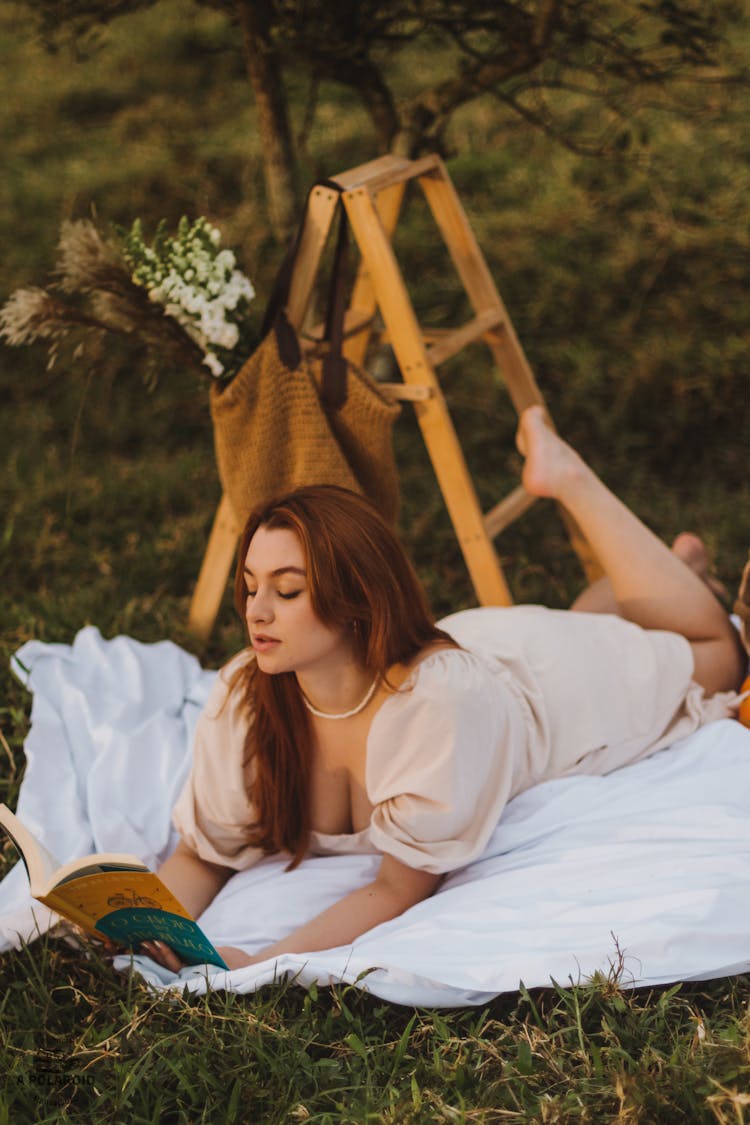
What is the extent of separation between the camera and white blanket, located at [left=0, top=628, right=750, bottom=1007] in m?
2.16

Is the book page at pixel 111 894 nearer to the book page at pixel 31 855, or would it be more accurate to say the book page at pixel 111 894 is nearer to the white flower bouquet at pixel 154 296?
the book page at pixel 31 855

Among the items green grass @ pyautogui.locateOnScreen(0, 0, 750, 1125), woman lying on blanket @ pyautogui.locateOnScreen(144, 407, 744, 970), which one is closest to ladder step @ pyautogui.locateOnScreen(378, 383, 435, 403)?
woman lying on blanket @ pyautogui.locateOnScreen(144, 407, 744, 970)

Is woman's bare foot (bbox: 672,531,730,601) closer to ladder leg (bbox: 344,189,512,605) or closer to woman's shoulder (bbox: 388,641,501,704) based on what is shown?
ladder leg (bbox: 344,189,512,605)

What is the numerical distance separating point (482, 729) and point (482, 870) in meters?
0.34

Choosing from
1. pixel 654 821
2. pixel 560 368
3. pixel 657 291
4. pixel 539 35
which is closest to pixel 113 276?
pixel 539 35

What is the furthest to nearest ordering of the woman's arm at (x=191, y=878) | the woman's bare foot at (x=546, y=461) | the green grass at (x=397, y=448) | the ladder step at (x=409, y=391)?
the woman's bare foot at (x=546, y=461) < the ladder step at (x=409, y=391) < the woman's arm at (x=191, y=878) < the green grass at (x=397, y=448)

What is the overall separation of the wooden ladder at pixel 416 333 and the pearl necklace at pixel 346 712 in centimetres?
89

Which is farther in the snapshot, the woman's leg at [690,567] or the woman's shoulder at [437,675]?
the woman's leg at [690,567]

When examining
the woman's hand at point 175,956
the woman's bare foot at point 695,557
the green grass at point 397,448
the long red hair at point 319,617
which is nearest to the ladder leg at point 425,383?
the woman's bare foot at point 695,557

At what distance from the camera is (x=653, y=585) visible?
3061mm

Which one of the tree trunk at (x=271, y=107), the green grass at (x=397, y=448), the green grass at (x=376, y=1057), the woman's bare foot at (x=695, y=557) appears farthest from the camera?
the tree trunk at (x=271, y=107)

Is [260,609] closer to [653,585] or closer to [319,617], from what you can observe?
[319,617]

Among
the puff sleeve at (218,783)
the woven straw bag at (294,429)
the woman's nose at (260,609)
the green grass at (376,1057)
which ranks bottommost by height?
the green grass at (376,1057)

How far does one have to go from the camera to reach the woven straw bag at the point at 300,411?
305 centimetres
